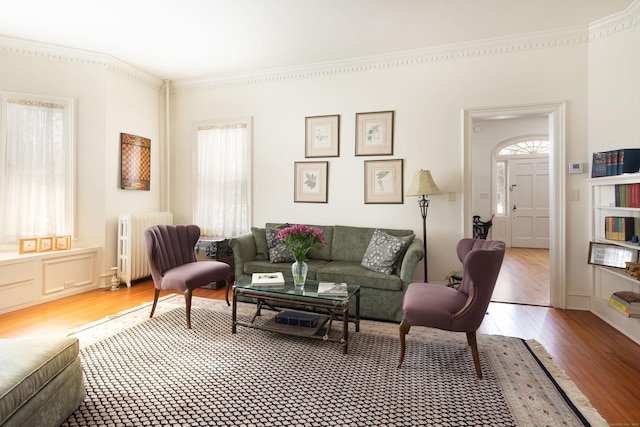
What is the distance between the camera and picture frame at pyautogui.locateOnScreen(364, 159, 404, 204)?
423cm

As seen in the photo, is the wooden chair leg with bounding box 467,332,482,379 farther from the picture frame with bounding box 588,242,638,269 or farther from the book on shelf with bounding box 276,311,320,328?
the picture frame with bounding box 588,242,638,269

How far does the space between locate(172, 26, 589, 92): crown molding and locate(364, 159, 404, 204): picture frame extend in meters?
1.25

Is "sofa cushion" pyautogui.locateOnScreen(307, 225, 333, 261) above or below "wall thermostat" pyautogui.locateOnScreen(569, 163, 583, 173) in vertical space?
below

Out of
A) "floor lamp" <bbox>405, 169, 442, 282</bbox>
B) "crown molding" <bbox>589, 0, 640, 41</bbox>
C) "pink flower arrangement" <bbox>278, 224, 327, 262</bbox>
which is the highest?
"crown molding" <bbox>589, 0, 640, 41</bbox>

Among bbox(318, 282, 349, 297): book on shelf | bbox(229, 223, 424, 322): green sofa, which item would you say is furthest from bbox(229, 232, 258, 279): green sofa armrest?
bbox(318, 282, 349, 297): book on shelf

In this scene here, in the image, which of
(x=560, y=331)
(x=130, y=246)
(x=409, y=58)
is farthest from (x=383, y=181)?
(x=130, y=246)

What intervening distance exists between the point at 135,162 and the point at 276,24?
9.31ft

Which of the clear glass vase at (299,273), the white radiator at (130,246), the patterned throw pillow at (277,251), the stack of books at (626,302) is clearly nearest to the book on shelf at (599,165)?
the stack of books at (626,302)

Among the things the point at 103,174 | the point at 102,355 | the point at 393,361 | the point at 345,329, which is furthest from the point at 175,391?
the point at 103,174

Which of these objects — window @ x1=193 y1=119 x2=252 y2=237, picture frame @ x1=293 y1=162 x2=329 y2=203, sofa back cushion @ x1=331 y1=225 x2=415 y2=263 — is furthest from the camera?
window @ x1=193 y1=119 x2=252 y2=237

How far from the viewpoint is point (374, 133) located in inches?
170

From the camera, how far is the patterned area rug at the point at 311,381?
182 cm

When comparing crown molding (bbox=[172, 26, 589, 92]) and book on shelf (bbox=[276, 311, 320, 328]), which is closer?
book on shelf (bbox=[276, 311, 320, 328])

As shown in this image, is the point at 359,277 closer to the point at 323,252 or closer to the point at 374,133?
the point at 323,252
